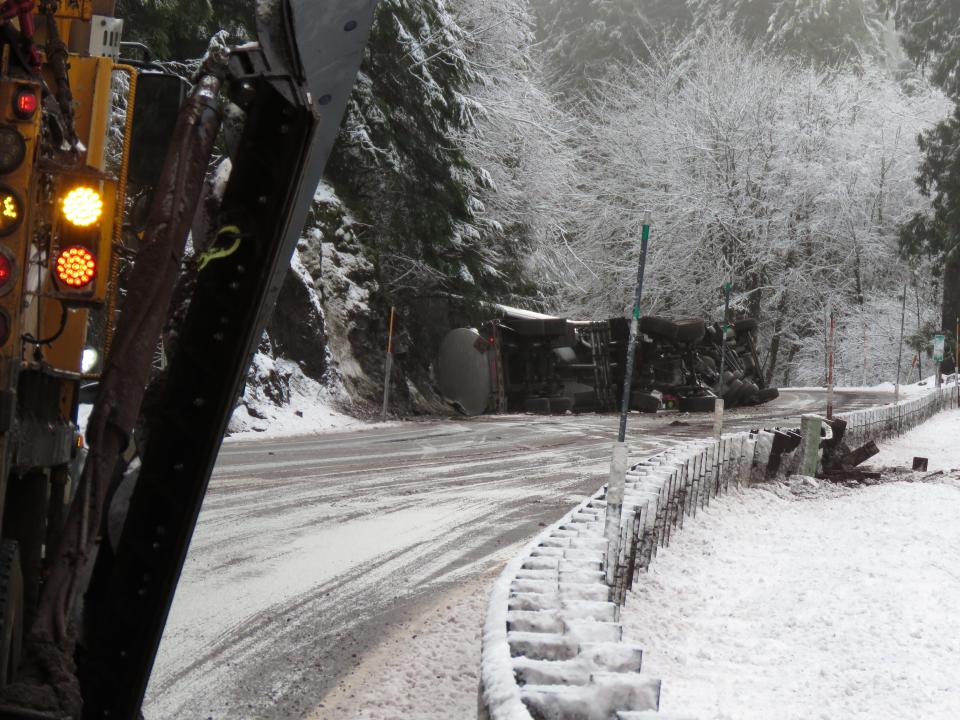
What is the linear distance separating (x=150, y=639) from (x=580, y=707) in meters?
1.06

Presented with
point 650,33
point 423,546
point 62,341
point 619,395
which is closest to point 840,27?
point 650,33

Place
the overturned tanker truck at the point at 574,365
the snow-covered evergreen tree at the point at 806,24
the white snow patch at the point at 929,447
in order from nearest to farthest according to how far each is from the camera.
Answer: the white snow patch at the point at 929,447 → the overturned tanker truck at the point at 574,365 → the snow-covered evergreen tree at the point at 806,24

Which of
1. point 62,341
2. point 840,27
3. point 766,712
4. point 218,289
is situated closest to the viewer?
point 218,289

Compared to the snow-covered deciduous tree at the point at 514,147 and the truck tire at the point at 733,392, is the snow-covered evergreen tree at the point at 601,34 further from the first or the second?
the truck tire at the point at 733,392

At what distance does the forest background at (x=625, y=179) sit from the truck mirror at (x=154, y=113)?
39.7ft

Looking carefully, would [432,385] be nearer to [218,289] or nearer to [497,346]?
[497,346]

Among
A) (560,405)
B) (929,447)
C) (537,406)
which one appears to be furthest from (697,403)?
(929,447)

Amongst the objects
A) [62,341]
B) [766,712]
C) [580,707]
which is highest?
[62,341]

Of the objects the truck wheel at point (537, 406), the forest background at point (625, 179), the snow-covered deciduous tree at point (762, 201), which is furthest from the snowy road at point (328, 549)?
the snow-covered deciduous tree at point (762, 201)

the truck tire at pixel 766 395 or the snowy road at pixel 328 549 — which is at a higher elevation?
the truck tire at pixel 766 395

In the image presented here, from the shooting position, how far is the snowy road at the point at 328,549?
5020mm

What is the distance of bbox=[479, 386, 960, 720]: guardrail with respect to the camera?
272 cm

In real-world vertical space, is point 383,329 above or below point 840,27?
below

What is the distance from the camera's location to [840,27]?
4975 cm
